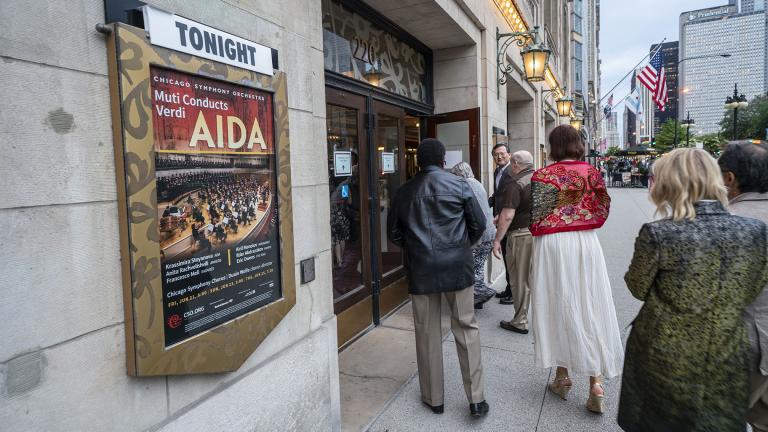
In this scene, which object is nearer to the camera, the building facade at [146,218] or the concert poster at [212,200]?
the building facade at [146,218]

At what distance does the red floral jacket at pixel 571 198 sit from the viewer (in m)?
3.38

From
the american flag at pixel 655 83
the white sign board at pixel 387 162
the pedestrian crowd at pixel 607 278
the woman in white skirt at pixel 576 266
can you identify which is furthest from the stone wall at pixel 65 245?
the american flag at pixel 655 83

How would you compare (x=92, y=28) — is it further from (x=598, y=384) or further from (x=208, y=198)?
(x=598, y=384)

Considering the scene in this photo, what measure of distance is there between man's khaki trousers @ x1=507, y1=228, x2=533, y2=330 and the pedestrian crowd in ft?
0.04

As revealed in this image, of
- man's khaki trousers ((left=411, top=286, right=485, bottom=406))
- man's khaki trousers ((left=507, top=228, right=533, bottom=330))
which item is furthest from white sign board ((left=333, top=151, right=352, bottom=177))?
man's khaki trousers ((left=507, top=228, right=533, bottom=330))

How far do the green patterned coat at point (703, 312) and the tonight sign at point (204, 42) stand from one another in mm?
2136

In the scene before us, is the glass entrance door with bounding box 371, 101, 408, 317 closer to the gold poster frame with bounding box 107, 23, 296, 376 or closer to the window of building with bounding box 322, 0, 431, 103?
the window of building with bounding box 322, 0, 431, 103

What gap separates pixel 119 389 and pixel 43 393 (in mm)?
301

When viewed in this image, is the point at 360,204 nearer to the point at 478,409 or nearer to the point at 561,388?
the point at 478,409

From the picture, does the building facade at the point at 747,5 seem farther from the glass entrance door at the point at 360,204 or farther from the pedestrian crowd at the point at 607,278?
the pedestrian crowd at the point at 607,278

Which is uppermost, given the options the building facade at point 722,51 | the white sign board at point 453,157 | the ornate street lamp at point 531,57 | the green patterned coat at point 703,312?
the building facade at point 722,51

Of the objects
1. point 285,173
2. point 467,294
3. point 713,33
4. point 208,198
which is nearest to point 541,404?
point 467,294

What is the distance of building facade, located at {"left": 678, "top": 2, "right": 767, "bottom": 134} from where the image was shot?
99.5 meters

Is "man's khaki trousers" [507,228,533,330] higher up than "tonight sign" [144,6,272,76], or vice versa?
"tonight sign" [144,6,272,76]
